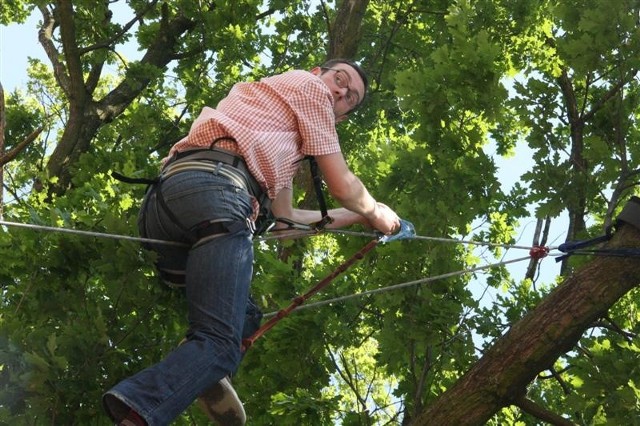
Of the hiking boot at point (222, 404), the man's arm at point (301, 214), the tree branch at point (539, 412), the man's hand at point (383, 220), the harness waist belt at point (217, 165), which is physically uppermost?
the man's arm at point (301, 214)

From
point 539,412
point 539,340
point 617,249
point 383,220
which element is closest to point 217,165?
point 383,220

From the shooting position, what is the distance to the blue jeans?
2932 millimetres

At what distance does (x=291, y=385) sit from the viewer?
19.9ft

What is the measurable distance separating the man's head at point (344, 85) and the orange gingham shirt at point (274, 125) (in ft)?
0.73

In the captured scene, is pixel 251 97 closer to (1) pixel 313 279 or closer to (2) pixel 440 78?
(2) pixel 440 78

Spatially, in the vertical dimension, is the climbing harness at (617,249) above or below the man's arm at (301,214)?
above

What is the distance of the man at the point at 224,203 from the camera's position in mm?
3010

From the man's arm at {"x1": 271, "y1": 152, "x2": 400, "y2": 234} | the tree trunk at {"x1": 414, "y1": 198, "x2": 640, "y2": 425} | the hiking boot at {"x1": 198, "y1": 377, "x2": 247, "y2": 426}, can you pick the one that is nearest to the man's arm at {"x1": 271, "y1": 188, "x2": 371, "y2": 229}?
the man's arm at {"x1": 271, "y1": 152, "x2": 400, "y2": 234}

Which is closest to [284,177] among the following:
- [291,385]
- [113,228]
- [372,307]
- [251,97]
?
[251,97]

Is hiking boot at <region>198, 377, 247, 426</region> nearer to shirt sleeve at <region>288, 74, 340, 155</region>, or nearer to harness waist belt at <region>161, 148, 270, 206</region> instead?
harness waist belt at <region>161, 148, 270, 206</region>

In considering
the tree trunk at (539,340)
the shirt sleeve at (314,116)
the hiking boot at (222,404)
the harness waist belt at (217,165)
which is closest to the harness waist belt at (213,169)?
the harness waist belt at (217,165)

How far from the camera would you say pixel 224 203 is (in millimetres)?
3293

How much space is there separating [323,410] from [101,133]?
626cm

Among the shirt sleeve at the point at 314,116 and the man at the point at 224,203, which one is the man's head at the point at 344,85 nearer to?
the man at the point at 224,203
